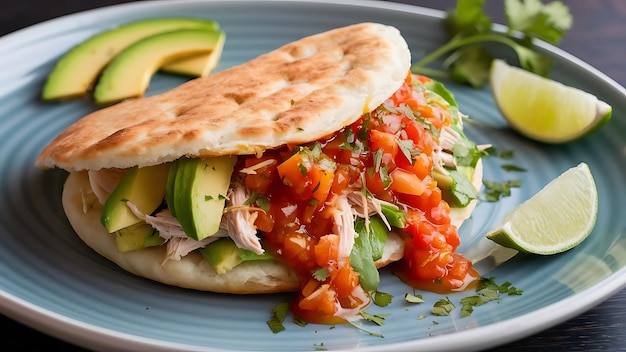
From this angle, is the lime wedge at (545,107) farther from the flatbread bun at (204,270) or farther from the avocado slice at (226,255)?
the avocado slice at (226,255)

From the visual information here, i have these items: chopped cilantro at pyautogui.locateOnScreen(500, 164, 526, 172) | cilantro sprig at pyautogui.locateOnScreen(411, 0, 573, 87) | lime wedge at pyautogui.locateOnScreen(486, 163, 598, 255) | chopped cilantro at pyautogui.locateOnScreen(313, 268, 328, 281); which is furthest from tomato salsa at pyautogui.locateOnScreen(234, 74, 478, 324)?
cilantro sprig at pyautogui.locateOnScreen(411, 0, 573, 87)

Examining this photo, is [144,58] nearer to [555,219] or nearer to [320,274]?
[320,274]

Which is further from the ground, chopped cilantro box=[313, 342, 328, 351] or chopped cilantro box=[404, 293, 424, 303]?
chopped cilantro box=[313, 342, 328, 351]

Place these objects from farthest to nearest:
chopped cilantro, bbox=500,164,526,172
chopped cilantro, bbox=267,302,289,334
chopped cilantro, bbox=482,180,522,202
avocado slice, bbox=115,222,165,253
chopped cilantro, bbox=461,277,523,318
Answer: chopped cilantro, bbox=500,164,526,172 < chopped cilantro, bbox=482,180,522,202 < avocado slice, bbox=115,222,165,253 < chopped cilantro, bbox=461,277,523,318 < chopped cilantro, bbox=267,302,289,334

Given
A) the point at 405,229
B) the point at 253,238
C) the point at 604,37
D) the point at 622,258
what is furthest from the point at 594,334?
the point at 604,37

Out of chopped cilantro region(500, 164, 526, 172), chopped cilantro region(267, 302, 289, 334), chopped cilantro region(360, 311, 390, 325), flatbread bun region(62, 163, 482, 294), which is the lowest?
chopped cilantro region(500, 164, 526, 172)

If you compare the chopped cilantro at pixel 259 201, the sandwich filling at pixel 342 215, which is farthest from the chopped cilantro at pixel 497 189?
the chopped cilantro at pixel 259 201

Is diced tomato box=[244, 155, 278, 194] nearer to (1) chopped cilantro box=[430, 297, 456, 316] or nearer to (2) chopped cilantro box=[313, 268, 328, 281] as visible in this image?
(2) chopped cilantro box=[313, 268, 328, 281]
